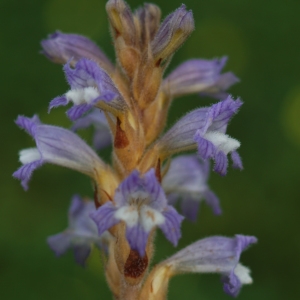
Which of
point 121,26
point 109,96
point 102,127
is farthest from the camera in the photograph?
point 102,127

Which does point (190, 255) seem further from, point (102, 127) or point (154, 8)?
point (154, 8)

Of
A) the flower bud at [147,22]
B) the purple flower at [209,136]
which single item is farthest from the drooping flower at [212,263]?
the flower bud at [147,22]

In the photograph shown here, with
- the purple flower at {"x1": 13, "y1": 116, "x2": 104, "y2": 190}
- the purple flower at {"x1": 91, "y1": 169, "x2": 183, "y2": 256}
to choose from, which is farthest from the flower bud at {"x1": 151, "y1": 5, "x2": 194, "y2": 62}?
the purple flower at {"x1": 91, "y1": 169, "x2": 183, "y2": 256}

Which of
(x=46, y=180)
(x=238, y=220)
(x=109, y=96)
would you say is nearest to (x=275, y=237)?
(x=238, y=220)

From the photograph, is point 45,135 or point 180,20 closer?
point 180,20

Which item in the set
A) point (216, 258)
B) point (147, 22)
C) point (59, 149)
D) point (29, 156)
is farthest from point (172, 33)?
point (216, 258)

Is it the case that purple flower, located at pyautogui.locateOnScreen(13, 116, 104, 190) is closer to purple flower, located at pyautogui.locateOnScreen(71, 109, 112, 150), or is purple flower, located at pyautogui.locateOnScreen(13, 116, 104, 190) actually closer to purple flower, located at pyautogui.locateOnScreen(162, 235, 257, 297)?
purple flower, located at pyautogui.locateOnScreen(71, 109, 112, 150)

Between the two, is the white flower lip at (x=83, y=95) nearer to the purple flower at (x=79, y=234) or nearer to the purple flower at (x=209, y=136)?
the purple flower at (x=209, y=136)
